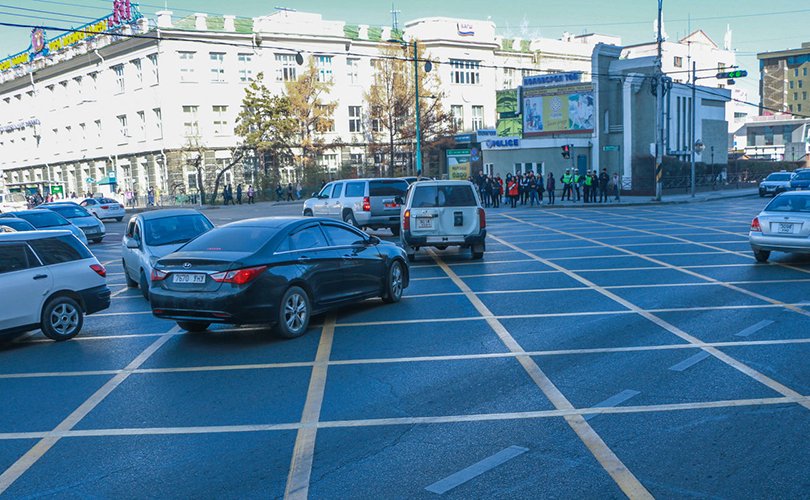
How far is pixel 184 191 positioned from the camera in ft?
201

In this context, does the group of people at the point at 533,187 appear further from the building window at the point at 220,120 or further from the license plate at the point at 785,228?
the building window at the point at 220,120

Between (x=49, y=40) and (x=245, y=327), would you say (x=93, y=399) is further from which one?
(x=49, y=40)

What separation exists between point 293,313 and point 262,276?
28.9 inches

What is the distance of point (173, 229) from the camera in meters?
15.0

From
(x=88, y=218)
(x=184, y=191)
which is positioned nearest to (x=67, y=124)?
(x=184, y=191)

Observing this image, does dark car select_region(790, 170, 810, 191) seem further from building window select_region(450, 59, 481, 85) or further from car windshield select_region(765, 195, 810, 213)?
building window select_region(450, 59, 481, 85)

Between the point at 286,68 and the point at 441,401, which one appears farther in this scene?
the point at 286,68

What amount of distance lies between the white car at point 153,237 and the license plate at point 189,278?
4.31 metres

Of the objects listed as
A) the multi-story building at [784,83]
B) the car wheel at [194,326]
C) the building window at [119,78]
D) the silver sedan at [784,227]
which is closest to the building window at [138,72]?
the building window at [119,78]

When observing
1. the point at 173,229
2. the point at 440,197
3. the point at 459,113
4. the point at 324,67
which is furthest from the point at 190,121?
the point at 173,229

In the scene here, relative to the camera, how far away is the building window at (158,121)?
60.7 metres

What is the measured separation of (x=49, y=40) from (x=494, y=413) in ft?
252

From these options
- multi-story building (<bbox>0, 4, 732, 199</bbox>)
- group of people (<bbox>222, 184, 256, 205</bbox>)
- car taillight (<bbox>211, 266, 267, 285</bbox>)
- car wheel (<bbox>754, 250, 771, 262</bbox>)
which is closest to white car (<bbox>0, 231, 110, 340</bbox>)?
car taillight (<bbox>211, 266, 267, 285</bbox>)

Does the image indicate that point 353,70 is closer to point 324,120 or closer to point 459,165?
point 324,120
